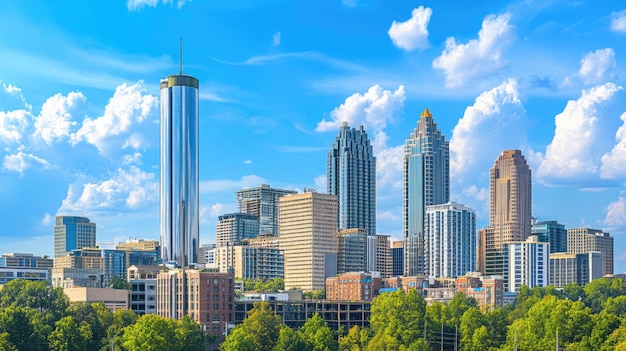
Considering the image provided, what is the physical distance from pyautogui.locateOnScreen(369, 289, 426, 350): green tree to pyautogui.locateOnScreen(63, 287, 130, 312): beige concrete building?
37.3 metres

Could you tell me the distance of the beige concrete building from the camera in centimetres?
13550

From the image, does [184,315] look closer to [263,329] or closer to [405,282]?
[263,329]

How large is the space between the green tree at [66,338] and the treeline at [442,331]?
1460 cm

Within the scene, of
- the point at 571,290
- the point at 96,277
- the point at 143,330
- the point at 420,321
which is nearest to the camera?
the point at 143,330

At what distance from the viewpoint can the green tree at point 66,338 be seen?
96875 mm

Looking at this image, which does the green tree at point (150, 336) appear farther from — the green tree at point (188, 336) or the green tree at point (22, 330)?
the green tree at point (22, 330)

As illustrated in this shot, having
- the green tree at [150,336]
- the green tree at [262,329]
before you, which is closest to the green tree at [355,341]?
the green tree at [262,329]

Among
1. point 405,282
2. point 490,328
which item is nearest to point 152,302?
point 490,328

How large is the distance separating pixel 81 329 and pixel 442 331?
4207 centimetres

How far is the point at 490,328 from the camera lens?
11794cm

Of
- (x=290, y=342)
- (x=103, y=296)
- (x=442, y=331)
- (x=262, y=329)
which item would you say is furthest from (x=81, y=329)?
(x=442, y=331)

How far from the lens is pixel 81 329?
102000 millimetres

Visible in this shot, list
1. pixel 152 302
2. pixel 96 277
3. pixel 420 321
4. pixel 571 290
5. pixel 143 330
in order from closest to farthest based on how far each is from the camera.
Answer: pixel 143 330 < pixel 420 321 < pixel 152 302 < pixel 96 277 < pixel 571 290

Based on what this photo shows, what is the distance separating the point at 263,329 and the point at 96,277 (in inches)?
2761
